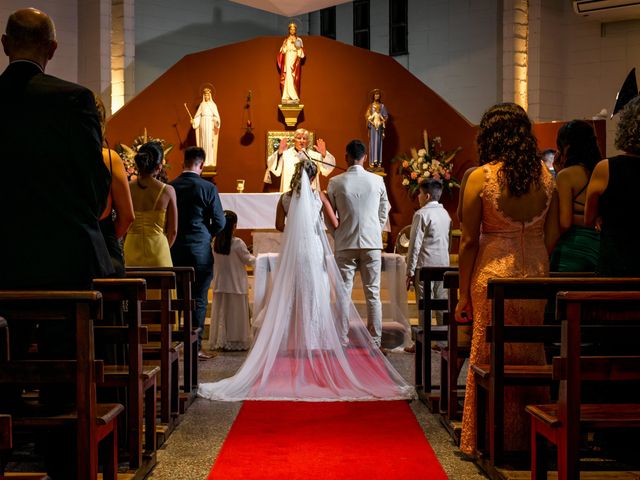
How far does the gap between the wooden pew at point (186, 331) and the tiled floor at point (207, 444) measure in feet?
0.27

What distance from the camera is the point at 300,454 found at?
382cm

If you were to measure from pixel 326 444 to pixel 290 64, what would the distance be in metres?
8.50

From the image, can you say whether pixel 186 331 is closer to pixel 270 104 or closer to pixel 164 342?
pixel 164 342

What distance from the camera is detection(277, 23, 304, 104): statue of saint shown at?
11.8m

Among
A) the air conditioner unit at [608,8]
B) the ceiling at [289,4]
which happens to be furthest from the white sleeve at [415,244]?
the ceiling at [289,4]

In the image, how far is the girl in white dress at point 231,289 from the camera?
273 inches

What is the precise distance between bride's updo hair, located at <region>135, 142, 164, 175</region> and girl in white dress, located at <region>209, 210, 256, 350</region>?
6.07ft

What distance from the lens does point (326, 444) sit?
4.00m

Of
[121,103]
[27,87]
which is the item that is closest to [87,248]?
[27,87]

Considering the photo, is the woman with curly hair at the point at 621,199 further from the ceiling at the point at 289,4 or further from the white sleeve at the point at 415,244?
the ceiling at the point at 289,4

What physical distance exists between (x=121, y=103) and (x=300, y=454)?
10325mm

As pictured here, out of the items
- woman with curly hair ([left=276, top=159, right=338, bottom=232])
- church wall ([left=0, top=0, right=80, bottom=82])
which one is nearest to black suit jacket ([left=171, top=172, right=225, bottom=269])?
woman with curly hair ([left=276, top=159, right=338, bottom=232])

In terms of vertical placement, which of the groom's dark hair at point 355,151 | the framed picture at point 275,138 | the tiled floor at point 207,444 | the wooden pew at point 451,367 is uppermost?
the framed picture at point 275,138

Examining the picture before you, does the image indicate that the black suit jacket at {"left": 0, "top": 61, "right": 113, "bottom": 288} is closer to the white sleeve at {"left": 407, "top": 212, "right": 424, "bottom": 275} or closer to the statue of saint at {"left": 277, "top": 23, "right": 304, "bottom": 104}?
the white sleeve at {"left": 407, "top": 212, "right": 424, "bottom": 275}
